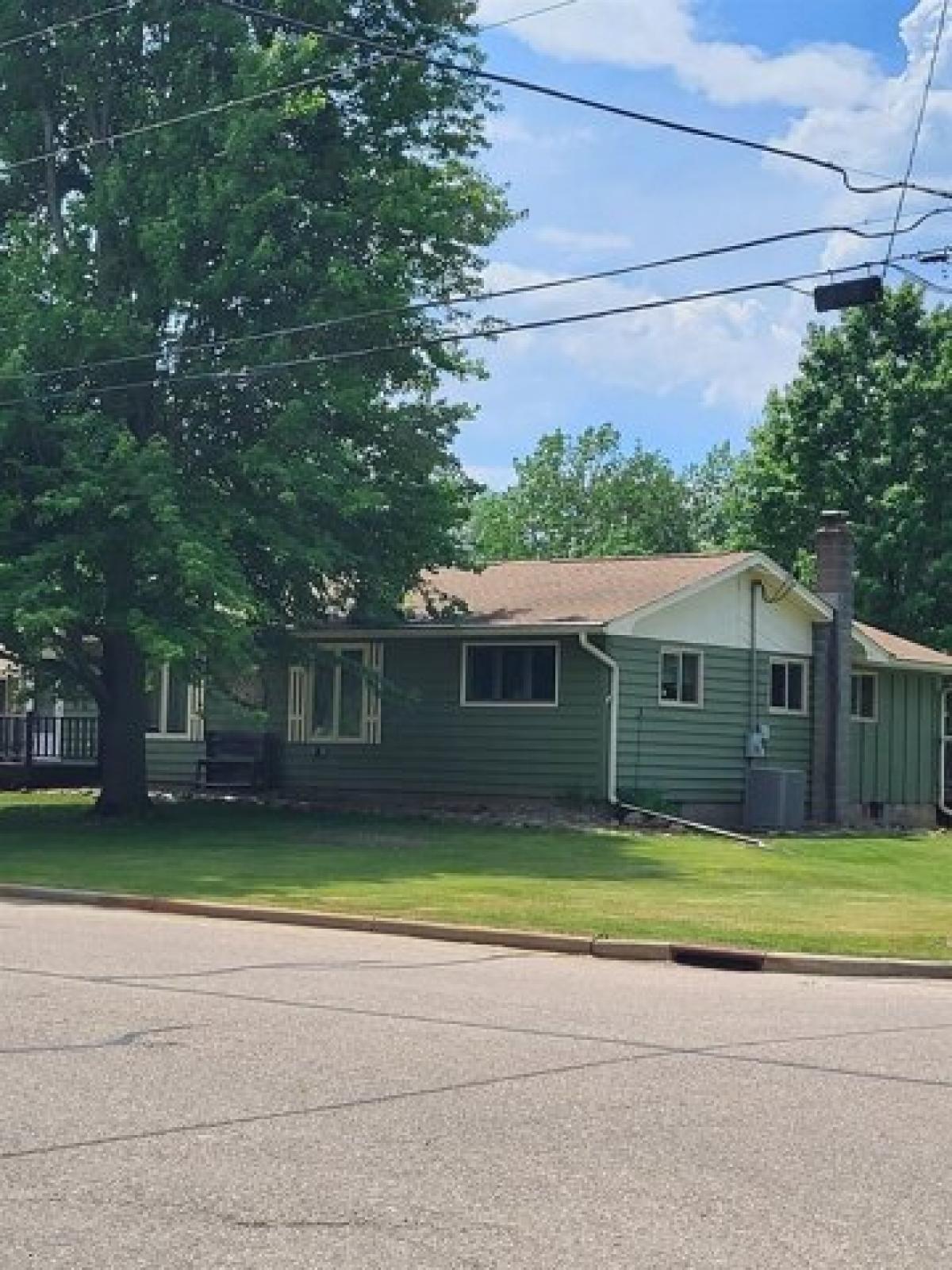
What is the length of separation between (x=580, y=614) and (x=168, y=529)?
7.81 metres

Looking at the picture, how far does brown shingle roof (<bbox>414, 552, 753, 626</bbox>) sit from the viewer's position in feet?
94.3

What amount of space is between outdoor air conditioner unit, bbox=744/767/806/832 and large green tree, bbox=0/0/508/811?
6814mm

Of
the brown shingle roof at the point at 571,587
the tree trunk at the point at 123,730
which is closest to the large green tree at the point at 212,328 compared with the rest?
the tree trunk at the point at 123,730

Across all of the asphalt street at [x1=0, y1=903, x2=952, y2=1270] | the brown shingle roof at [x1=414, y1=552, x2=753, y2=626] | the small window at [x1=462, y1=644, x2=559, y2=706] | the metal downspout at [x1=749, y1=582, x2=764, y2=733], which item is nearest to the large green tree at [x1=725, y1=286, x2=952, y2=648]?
the brown shingle roof at [x1=414, y1=552, x2=753, y2=626]

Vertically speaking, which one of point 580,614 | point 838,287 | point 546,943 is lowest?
point 546,943

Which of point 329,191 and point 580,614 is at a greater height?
point 329,191

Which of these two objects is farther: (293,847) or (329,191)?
(329,191)

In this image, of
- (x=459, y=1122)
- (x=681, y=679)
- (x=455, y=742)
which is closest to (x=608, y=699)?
(x=681, y=679)

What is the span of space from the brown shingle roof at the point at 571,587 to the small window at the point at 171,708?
5.08 meters

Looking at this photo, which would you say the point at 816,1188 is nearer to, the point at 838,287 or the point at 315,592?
the point at 838,287

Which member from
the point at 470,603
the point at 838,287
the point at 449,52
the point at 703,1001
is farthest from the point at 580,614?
the point at 703,1001

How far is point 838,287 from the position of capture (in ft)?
54.6

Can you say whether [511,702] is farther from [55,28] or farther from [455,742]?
[55,28]

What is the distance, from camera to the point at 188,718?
3428cm
